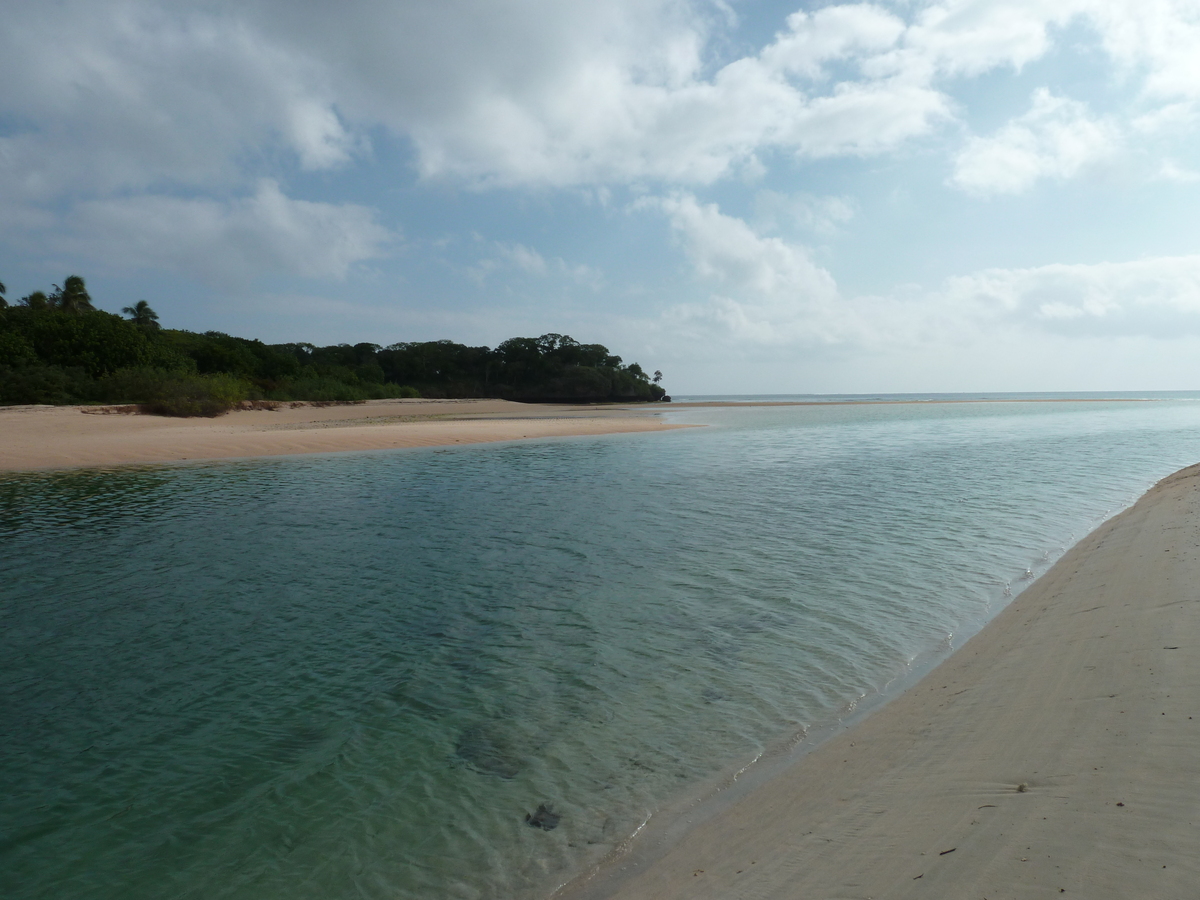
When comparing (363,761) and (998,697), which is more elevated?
(998,697)

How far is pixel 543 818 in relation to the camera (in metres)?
3.87

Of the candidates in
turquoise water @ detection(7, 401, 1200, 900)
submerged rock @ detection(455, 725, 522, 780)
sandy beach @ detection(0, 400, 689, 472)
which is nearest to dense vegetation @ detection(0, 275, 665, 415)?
sandy beach @ detection(0, 400, 689, 472)

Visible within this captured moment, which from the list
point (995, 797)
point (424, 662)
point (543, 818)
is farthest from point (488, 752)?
point (995, 797)

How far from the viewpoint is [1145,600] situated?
6035 mm

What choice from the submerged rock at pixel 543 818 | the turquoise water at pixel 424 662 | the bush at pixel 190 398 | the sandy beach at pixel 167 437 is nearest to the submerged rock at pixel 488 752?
the turquoise water at pixel 424 662

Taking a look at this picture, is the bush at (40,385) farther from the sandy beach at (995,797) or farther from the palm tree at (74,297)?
the sandy beach at (995,797)

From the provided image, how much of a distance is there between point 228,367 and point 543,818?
66817mm

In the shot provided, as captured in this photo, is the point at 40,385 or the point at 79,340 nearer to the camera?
the point at 40,385

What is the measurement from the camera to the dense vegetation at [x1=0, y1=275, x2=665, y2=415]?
126 feet

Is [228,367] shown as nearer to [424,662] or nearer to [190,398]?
[190,398]

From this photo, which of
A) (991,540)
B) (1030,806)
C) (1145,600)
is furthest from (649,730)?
(991,540)

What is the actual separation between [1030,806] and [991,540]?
8355mm

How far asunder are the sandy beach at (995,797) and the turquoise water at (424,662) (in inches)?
19.7

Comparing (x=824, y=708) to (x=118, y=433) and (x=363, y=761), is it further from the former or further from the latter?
(x=118, y=433)
